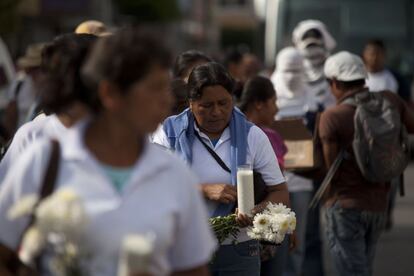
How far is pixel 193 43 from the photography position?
7469cm

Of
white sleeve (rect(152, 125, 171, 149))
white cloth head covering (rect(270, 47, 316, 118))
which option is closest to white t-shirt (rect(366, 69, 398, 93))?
white cloth head covering (rect(270, 47, 316, 118))

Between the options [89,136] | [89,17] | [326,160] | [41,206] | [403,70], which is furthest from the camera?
[89,17]

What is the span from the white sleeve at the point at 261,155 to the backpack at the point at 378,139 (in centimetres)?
158

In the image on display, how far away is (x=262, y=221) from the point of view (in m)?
5.82

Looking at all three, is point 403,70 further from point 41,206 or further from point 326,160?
point 41,206

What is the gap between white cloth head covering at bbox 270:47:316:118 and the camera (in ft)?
33.2

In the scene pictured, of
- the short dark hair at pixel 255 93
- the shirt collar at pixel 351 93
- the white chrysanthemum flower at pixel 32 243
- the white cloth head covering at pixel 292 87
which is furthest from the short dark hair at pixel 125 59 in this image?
the white cloth head covering at pixel 292 87

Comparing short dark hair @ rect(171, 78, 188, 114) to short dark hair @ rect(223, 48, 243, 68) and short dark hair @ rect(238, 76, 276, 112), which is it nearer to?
short dark hair @ rect(238, 76, 276, 112)

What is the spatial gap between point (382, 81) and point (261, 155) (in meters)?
6.43

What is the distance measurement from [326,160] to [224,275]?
2.00m

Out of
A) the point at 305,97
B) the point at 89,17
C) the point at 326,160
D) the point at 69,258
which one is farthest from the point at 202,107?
the point at 89,17

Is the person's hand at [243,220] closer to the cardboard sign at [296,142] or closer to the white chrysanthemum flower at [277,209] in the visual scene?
the white chrysanthemum flower at [277,209]

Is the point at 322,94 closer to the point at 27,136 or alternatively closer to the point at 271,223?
the point at 271,223

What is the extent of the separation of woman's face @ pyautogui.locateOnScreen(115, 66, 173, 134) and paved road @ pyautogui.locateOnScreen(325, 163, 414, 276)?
22.9 ft
